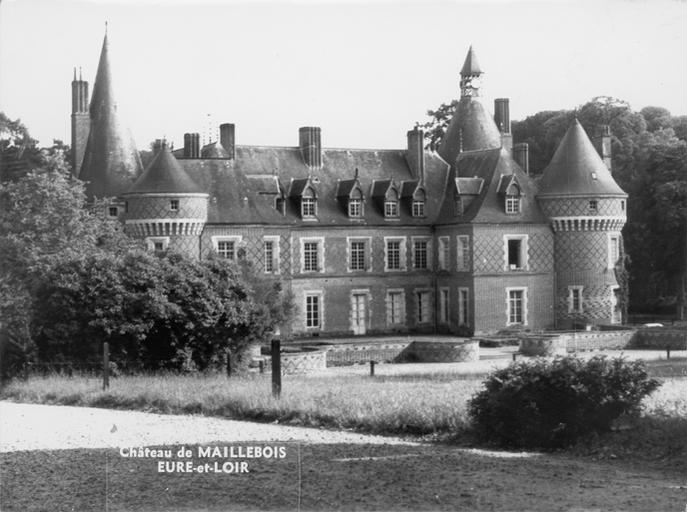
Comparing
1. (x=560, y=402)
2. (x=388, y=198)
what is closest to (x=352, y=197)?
(x=388, y=198)

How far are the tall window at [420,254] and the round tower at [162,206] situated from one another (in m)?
8.04

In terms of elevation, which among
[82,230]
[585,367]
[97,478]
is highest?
[82,230]

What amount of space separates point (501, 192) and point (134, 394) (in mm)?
22618

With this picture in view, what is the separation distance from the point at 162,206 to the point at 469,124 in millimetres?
12497

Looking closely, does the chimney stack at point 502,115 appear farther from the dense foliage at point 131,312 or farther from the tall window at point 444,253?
the dense foliage at point 131,312

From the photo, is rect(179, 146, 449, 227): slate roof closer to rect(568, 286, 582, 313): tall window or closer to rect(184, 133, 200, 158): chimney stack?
rect(184, 133, 200, 158): chimney stack

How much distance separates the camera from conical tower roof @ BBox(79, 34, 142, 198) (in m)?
35.5

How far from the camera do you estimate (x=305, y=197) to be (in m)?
36.9

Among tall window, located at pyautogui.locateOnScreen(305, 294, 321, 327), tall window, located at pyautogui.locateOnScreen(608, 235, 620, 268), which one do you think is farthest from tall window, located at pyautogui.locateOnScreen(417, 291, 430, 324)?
tall window, located at pyautogui.locateOnScreen(608, 235, 620, 268)

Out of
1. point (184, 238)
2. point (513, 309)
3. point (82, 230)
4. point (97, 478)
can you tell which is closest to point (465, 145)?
point (513, 309)

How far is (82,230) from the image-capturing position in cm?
2906

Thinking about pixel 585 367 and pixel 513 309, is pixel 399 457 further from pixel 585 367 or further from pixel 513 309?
pixel 513 309

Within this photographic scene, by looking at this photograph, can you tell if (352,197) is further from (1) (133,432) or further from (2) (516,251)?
(1) (133,432)

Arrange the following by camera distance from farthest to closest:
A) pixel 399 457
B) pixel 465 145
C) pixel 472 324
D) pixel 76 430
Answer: pixel 465 145
pixel 472 324
pixel 76 430
pixel 399 457
